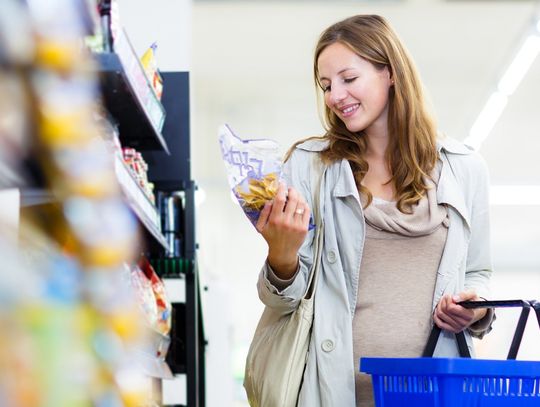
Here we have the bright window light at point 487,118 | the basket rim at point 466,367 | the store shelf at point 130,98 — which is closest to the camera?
the basket rim at point 466,367

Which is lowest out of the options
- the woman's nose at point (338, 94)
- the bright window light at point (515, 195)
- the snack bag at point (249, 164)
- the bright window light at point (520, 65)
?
the bright window light at point (515, 195)

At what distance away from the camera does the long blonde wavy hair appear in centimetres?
206

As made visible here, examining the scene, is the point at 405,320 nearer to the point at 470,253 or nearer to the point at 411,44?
the point at 470,253

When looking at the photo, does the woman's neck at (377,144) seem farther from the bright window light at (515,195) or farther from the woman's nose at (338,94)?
the bright window light at (515,195)

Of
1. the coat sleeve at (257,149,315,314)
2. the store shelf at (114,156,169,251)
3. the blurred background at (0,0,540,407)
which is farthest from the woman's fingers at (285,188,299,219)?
the blurred background at (0,0,540,407)

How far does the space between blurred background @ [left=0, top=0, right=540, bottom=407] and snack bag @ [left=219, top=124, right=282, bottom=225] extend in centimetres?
240

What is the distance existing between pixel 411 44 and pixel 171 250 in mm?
4937

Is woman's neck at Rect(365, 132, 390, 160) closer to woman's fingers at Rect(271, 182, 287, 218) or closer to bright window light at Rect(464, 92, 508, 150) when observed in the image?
woman's fingers at Rect(271, 182, 287, 218)

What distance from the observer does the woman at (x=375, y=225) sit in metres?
1.83

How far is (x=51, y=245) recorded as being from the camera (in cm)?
26

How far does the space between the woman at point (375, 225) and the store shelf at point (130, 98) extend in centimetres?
47

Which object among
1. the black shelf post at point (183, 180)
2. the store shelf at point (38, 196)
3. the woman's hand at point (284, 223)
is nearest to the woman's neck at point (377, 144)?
the woman's hand at point (284, 223)

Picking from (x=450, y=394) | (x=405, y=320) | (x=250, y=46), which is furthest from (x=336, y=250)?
(x=250, y=46)

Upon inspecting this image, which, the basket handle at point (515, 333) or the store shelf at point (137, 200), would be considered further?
the store shelf at point (137, 200)
